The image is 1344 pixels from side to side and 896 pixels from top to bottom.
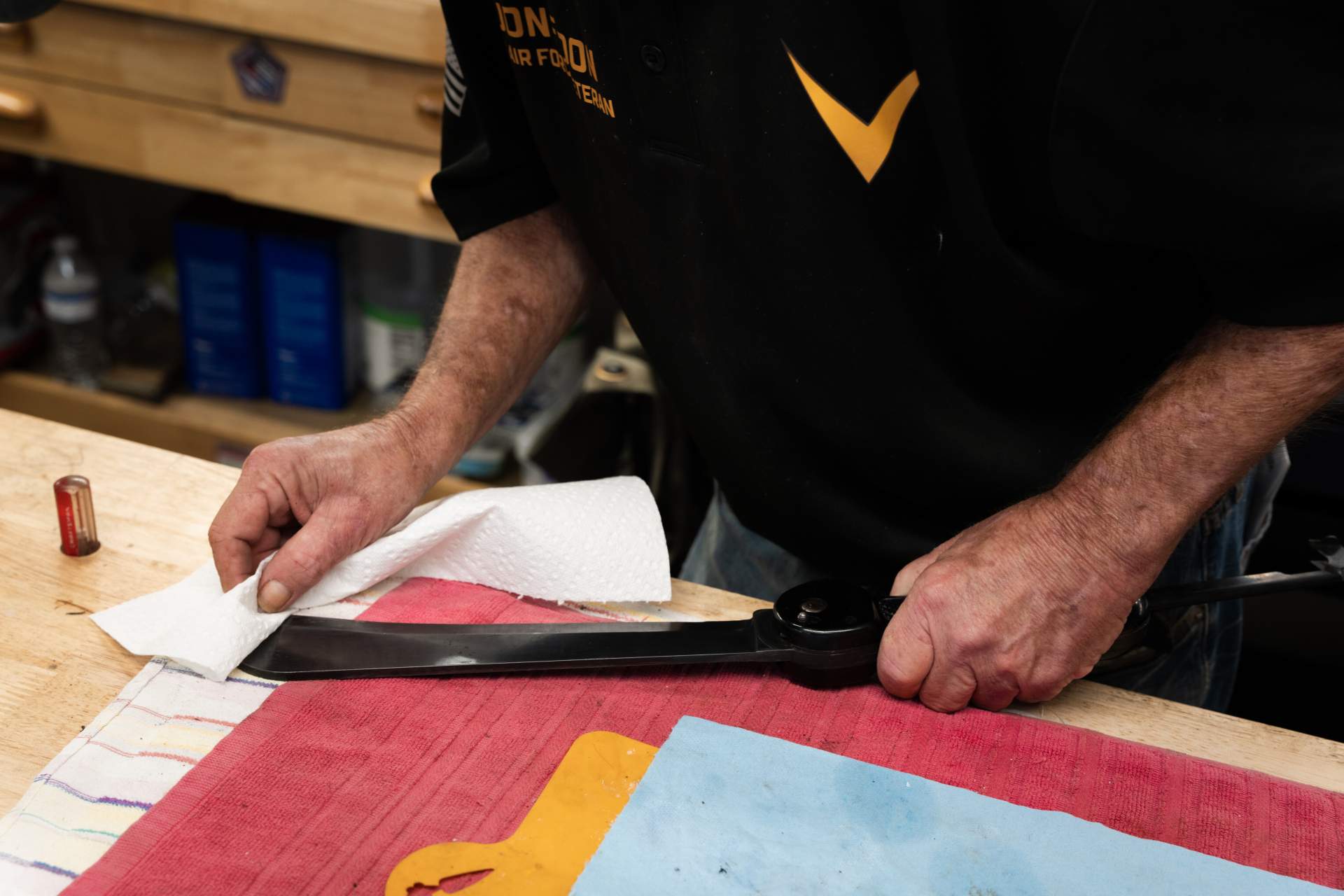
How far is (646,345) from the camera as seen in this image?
824mm

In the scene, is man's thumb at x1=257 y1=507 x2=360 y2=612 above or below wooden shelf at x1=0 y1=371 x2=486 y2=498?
above

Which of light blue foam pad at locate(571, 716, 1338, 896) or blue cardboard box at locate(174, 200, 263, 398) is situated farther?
blue cardboard box at locate(174, 200, 263, 398)

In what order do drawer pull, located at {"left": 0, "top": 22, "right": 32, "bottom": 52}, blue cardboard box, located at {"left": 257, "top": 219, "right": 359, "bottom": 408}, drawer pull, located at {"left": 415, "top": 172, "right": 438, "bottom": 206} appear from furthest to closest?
1. blue cardboard box, located at {"left": 257, "top": 219, "right": 359, "bottom": 408}
2. drawer pull, located at {"left": 0, "top": 22, "right": 32, "bottom": 52}
3. drawer pull, located at {"left": 415, "top": 172, "right": 438, "bottom": 206}

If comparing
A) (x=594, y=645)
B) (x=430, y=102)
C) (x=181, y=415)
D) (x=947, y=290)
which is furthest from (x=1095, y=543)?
(x=181, y=415)

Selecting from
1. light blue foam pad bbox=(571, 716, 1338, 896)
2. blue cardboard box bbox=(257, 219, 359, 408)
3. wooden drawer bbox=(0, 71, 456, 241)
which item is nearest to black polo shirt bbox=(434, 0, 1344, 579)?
light blue foam pad bbox=(571, 716, 1338, 896)

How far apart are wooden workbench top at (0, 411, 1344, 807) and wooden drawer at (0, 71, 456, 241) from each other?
2.37 feet

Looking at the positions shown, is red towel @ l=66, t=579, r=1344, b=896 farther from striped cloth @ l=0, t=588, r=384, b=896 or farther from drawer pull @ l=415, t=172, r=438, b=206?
drawer pull @ l=415, t=172, r=438, b=206

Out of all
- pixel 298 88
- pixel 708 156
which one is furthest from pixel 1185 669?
pixel 298 88

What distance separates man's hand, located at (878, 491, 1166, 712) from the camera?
58cm

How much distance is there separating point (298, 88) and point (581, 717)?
1.14 m

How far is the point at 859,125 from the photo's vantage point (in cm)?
60

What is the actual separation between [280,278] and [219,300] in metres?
0.12

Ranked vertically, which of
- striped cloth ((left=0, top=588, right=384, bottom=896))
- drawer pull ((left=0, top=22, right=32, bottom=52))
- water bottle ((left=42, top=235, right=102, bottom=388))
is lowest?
water bottle ((left=42, top=235, right=102, bottom=388))

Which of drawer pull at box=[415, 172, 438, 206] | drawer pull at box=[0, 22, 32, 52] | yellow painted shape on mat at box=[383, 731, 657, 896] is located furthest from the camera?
drawer pull at box=[0, 22, 32, 52]
